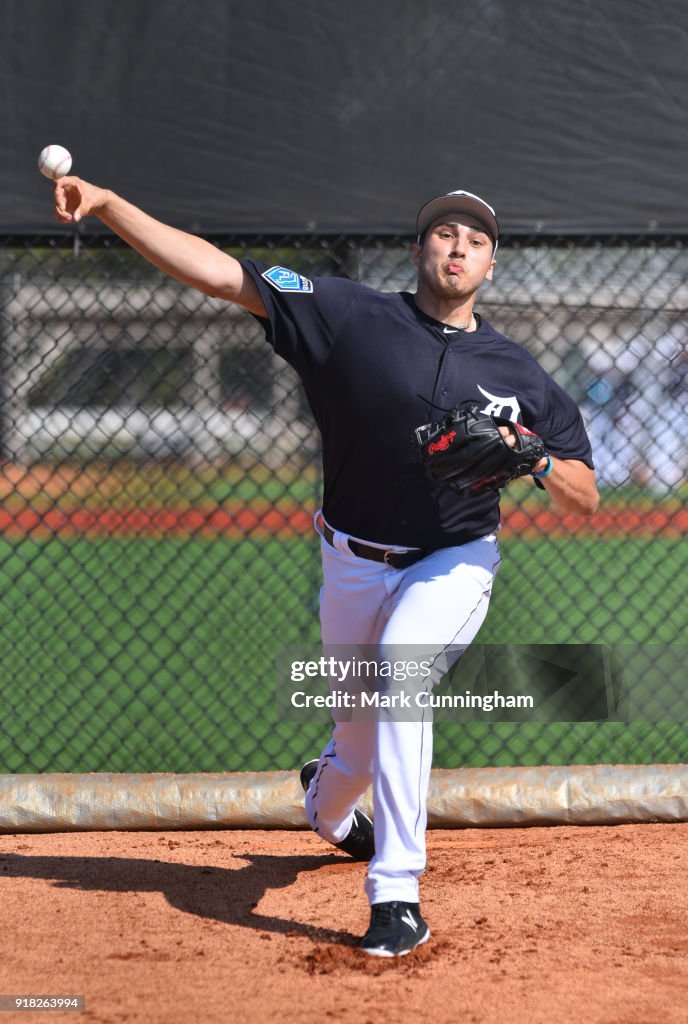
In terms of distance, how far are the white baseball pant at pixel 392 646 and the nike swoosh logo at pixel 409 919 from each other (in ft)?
0.12

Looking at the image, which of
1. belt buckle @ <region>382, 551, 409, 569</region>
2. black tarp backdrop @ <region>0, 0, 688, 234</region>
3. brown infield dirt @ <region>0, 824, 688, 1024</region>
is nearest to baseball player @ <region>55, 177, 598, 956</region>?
belt buckle @ <region>382, 551, 409, 569</region>

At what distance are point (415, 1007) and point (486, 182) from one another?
2.77 meters

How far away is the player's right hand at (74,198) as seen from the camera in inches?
111

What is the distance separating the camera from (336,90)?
4.15 meters

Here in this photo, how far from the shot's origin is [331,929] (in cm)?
306

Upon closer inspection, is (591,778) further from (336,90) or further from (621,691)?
(336,90)

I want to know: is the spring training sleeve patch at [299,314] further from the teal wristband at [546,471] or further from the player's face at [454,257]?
the teal wristband at [546,471]

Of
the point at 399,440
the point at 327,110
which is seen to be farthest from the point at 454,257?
the point at 327,110

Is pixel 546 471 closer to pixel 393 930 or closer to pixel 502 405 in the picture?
pixel 502 405

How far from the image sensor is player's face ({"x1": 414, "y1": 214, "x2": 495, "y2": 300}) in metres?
3.24

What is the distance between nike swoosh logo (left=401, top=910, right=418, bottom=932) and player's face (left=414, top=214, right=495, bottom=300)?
160 cm

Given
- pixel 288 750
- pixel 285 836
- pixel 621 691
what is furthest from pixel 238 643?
pixel 285 836

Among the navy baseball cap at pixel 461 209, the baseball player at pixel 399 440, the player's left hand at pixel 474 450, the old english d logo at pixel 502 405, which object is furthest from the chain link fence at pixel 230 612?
the player's left hand at pixel 474 450

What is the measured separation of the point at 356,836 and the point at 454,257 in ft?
5.86
